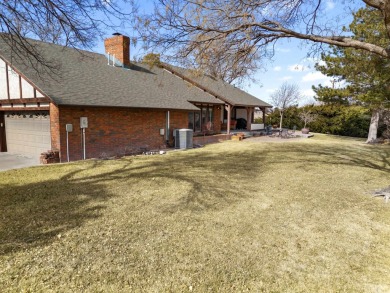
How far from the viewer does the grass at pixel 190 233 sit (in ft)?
10.7

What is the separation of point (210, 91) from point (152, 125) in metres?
8.14

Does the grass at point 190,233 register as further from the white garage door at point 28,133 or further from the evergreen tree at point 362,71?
the evergreen tree at point 362,71

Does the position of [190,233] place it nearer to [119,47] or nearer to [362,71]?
[362,71]

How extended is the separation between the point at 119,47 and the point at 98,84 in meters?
5.71

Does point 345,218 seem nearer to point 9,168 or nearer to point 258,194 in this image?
point 258,194

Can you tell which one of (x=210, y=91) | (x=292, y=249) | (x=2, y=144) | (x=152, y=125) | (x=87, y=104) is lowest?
(x=292, y=249)

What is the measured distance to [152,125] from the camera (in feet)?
48.0

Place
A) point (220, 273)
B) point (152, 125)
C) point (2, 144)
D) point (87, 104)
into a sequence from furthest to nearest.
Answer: point (152, 125) < point (2, 144) < point (87, 104) < point (220, 273)

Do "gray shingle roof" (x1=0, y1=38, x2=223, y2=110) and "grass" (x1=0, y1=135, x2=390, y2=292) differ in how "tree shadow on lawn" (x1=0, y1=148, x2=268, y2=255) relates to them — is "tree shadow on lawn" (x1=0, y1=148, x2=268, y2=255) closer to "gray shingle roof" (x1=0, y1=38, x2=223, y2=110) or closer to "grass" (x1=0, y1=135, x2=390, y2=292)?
"grass" (x1=0, y1=135, x2=390, y2=292)

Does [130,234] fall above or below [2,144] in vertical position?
below

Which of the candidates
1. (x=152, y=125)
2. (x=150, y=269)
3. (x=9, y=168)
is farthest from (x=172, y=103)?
(x=150, y=269)

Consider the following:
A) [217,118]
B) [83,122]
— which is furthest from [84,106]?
[217,118]

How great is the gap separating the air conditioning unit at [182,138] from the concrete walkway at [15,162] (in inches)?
290

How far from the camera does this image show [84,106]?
10664 mm
